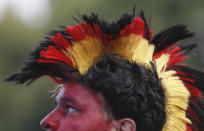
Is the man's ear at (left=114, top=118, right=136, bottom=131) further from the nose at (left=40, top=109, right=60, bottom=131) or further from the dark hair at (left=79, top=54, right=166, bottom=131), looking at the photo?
the nose at (left=40, top=109, right=60, bottom=131)

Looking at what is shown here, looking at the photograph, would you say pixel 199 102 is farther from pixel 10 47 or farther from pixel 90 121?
pixel 10 47

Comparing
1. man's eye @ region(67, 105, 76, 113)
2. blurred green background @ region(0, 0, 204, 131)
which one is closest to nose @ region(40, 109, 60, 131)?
man's eye @ region(67, 105, 76, 113)

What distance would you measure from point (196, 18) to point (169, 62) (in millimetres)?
25074

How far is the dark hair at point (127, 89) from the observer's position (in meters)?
5.39

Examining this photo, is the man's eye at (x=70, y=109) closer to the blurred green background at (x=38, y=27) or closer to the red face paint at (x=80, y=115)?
the red face paint at (x=80, y=115)

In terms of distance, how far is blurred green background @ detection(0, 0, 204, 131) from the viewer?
30.4 m

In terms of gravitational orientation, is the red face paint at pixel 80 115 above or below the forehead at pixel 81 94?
below

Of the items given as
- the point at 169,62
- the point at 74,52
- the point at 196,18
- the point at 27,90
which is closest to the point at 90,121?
the point at 74,52

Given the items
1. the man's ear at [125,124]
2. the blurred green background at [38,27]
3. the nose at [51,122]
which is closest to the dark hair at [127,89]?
the man's ear at [125,124]

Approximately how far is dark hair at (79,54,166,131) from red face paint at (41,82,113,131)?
0.08m

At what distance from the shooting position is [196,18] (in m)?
30.6

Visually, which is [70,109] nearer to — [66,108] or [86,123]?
[66,108]

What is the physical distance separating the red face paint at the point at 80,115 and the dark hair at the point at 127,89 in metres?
0.08

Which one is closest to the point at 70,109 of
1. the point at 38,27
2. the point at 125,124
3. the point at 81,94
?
the point at 81,94
